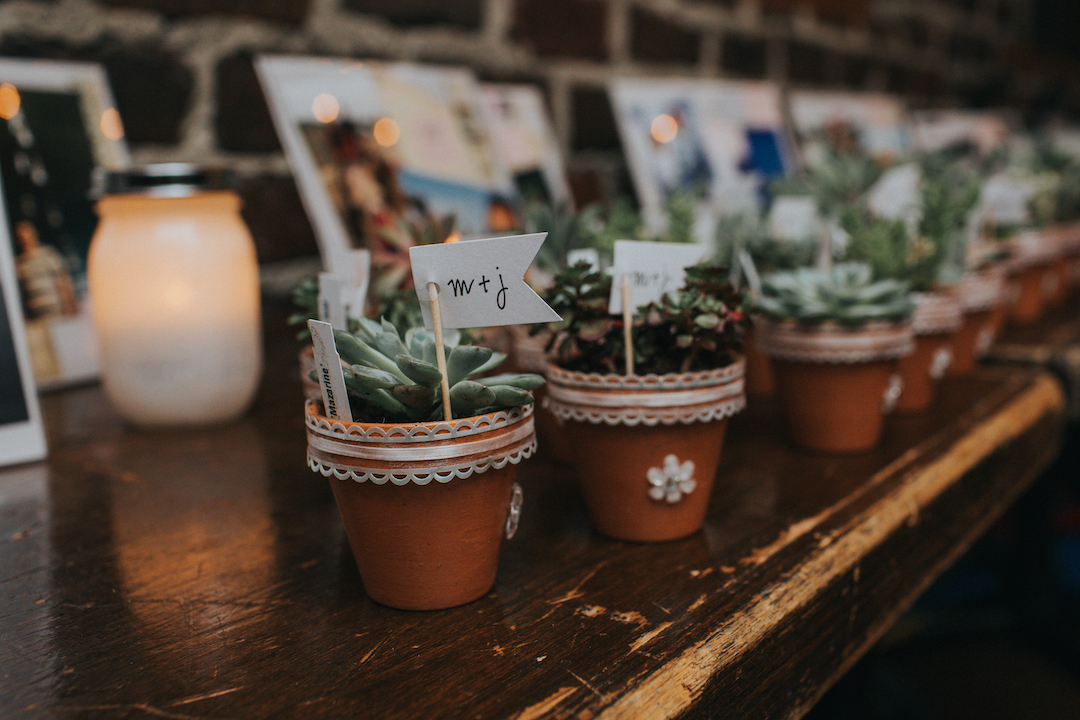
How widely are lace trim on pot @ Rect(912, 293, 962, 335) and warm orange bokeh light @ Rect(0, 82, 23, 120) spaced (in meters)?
1.15

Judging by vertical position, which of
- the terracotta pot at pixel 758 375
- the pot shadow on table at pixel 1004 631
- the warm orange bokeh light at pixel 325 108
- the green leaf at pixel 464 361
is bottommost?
the pot shadow on table at pixel 1004 631

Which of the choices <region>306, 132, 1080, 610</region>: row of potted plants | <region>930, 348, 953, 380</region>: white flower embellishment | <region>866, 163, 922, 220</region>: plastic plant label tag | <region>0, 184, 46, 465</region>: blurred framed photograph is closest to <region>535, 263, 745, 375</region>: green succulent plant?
<region>306, 132, 1080, 610</region>: row of potted plants

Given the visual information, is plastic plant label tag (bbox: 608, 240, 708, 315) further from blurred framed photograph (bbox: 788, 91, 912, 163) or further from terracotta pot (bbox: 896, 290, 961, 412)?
blurred framed photograph (bbox: 788, 91, 912, 163)

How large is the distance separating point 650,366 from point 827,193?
2.21 ft

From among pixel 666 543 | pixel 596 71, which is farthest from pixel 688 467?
pixel 596 71

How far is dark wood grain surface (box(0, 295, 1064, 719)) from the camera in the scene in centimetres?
49

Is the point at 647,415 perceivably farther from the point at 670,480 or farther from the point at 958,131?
the point at 958,131

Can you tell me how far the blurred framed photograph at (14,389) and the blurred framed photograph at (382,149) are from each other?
382 mm

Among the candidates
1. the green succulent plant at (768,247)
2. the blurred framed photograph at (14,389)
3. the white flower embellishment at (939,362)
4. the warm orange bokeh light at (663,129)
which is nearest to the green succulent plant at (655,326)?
the green succulent plant at (768,247)

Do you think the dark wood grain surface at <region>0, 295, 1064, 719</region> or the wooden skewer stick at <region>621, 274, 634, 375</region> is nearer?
the dark wood grain surface at <region>0, 295, 1064, 719</region>

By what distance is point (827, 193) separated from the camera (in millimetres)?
1254

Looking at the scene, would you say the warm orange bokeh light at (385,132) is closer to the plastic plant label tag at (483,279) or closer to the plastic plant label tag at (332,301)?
the plastic plant label tag at (332,301)

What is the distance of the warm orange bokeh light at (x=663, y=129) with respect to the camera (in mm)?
1723

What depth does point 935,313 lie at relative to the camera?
1.04m
